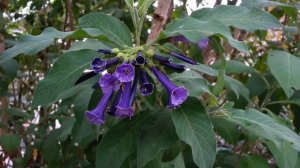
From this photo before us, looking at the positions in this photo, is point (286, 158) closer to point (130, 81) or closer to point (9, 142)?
point (130, 81)

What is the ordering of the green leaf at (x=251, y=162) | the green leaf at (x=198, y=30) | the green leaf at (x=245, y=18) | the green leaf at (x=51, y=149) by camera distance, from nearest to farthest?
1. the green leaf at (x=198, y=30)
2. the green leaf at (x=245, y=18)
3. the green leaf at (x=251, y=162)
4. the green leaf at (x=51, y=149)

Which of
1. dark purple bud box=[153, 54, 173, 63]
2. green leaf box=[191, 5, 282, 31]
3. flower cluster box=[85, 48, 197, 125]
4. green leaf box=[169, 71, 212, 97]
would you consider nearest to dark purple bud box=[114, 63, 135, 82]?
flower cluster box=[85, 48, 197, 125]

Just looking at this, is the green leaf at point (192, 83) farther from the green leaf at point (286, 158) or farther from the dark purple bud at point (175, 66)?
the green leaf at point (286, 158)

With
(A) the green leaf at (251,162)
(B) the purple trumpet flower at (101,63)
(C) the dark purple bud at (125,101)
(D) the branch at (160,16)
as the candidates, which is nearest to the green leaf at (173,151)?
(C) the dark purple bud at (125,101)

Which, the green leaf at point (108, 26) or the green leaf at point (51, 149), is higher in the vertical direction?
the green leaf at point (108, 26)

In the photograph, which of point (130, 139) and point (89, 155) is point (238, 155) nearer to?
point (89, 155)

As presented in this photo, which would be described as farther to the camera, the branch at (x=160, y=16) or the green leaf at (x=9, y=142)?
the green leaf at (x=9, y=142)
